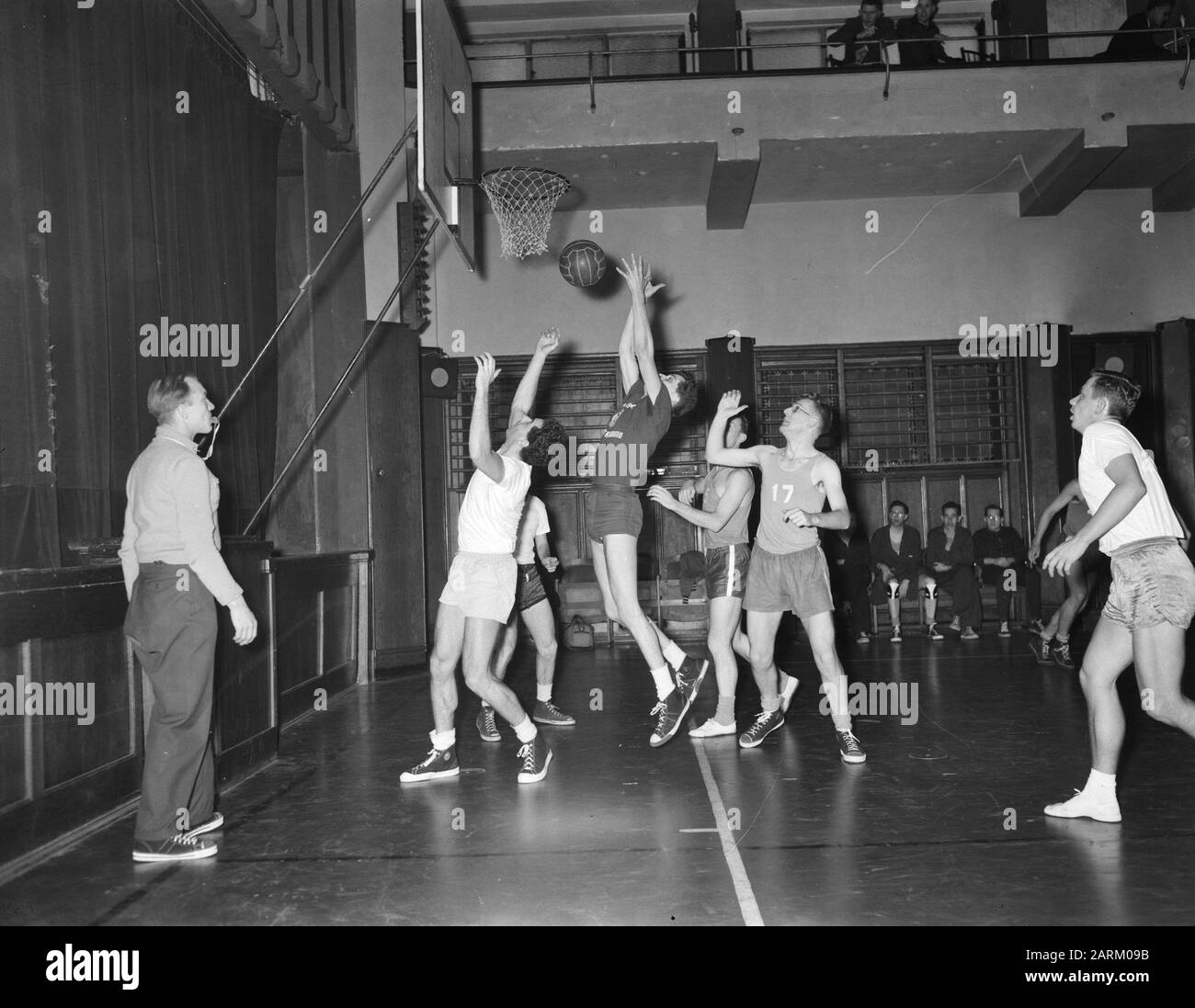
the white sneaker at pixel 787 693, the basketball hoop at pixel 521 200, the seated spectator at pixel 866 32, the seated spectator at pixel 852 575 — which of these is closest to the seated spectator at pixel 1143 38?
the seated spectator at pixel 866 32

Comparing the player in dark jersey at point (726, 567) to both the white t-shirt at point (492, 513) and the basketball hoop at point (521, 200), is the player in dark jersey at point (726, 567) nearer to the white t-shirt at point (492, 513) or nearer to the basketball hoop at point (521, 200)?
the white t-shirt at point (492, 513)

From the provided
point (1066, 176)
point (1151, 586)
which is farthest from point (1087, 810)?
point (1066, 176)

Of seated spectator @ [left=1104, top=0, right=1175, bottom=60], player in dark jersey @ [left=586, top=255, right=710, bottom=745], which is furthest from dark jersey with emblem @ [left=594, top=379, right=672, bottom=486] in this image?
seated spectator @ [left=1104, top=0, right=1175, bottom=60]

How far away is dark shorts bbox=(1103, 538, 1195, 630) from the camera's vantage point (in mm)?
3217

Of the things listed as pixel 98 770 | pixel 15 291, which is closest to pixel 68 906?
pixel 98 770

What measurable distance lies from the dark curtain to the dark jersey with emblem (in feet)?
7.65

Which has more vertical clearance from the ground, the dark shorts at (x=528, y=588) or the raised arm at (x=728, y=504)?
the raised arm at (x=728, y=504)

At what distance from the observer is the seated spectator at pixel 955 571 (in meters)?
9.09

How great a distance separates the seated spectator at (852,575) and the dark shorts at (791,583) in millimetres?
4498

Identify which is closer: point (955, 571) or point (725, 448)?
point (725, 448)

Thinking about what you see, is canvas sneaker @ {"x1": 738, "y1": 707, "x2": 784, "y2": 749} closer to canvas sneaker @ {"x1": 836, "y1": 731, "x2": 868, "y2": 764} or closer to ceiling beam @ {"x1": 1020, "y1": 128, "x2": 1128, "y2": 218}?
canvas sneaker @ {"x1": 836, "y1": 731, "x2": 868, "y2": 764}

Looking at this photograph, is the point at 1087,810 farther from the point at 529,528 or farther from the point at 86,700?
the point at 86,700

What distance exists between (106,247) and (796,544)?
141 inches

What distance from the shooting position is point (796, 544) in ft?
14.9
